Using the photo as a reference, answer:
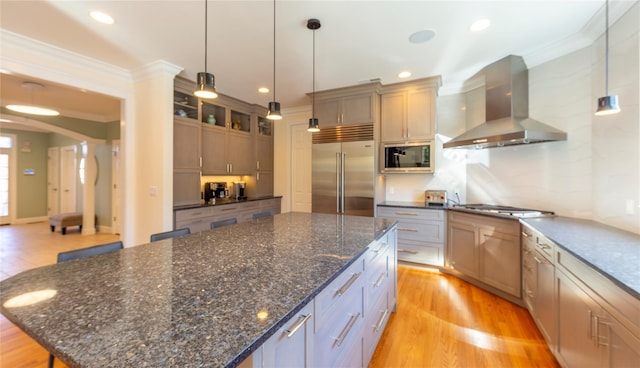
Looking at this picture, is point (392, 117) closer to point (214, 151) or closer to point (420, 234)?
point (420, 234)

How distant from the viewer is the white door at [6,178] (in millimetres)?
6621

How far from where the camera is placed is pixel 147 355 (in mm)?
609

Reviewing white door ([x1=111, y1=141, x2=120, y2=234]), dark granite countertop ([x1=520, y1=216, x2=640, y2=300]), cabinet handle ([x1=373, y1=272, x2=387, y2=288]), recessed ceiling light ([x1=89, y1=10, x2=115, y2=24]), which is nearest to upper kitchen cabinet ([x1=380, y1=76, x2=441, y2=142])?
dark granite countertop ([x1=520, y1=216, x2=640, y2=300])

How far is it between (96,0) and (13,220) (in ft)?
26.9

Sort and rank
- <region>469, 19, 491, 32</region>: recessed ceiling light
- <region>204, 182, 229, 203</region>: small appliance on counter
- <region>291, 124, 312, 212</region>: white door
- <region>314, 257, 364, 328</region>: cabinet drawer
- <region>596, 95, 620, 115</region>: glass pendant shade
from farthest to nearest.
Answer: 1. <region>291, 124, 312, 212</region>: white door
2. <region>204, 182, 229, 203</region>: small appliance on counter
3. <region>469, 19, 491, 32</region>: recessed ceiling light
4. <region>596, 95, 620, 115</region>: glass pendant shade
5. <region>314, 257, 364, 328</region>: cabinet drawer

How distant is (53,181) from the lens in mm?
7164

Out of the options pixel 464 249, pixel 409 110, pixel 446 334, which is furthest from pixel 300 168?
pixel 446 334

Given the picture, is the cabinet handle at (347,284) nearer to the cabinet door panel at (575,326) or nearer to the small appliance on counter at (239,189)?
the cabinet door panel at (575,326)

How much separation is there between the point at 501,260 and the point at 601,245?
3.85ft

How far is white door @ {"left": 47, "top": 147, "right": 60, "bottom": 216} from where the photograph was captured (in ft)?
23.3

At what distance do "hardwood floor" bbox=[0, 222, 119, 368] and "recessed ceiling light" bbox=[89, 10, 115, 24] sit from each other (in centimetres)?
263

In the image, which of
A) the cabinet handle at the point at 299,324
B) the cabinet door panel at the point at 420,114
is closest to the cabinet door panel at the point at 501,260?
the cabinet door panel at the point at 420,114

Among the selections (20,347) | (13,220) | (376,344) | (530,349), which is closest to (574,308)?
(530,349)

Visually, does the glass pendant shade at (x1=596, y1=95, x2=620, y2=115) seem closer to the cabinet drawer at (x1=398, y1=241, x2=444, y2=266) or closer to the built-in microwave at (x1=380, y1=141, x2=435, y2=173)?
the built-in microwave at (x1=380, y1=141, x2=435, y2=173)
